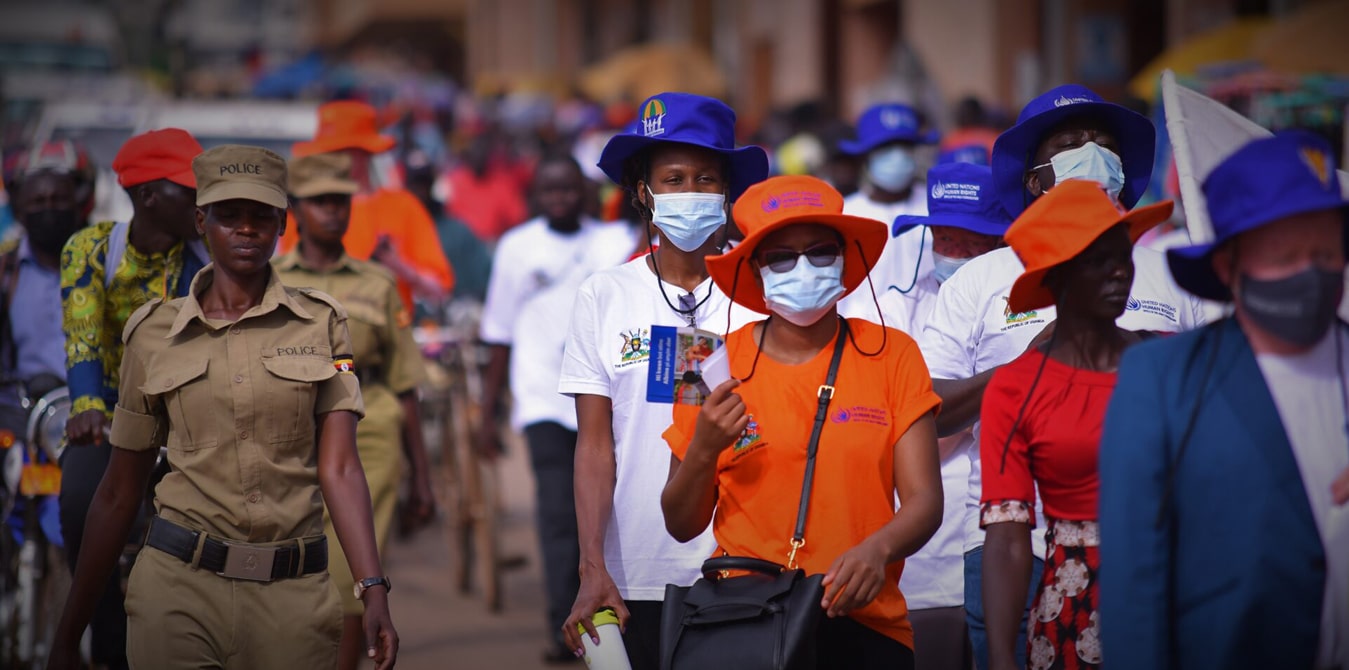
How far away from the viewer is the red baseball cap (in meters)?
5.41

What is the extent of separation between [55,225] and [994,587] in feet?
15.2

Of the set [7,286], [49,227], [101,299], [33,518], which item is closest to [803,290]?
[101,299]

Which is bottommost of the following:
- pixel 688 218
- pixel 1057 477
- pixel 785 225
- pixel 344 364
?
pixel 1057 477

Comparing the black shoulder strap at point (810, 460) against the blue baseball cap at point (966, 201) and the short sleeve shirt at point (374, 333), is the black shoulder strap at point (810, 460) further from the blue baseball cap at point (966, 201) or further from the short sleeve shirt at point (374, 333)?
the short sleeve shirt at point (374, 333)

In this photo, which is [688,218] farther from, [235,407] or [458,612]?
[458,612]

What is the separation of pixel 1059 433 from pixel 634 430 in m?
1.33

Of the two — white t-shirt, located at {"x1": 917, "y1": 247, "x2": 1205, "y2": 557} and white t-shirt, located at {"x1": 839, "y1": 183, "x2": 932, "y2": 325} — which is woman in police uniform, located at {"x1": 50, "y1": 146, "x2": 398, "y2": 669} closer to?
white t-shirt, located at {"x1": 839, "y1": 183, "x2": 932, "y2": 325}

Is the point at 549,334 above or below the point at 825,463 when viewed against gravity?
above

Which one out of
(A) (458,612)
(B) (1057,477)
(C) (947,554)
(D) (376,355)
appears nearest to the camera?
(B) (1057,477)

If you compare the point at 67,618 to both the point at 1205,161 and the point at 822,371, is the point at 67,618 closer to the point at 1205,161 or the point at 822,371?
the point at 822,371

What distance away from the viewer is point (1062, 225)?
3904 mm

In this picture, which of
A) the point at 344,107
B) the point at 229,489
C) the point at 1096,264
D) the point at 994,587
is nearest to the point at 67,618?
the point at 229,489

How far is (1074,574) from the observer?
153 inches

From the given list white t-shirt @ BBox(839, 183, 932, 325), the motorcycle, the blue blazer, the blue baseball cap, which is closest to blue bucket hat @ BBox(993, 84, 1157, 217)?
the blue baseball cap
